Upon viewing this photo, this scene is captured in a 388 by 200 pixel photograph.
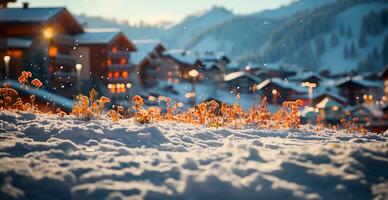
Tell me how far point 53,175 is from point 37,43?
38.8m

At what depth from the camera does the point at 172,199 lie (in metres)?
3.69

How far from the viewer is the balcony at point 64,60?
135ft

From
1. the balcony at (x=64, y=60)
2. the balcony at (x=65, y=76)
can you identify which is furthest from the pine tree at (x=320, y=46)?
the balcony at (x=65, y=76)

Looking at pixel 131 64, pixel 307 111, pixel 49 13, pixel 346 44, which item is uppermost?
pixel 346 44

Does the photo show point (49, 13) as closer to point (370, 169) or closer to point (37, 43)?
point (37, 43)

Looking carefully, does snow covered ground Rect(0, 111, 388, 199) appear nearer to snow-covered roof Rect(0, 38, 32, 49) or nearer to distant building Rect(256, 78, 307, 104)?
snow-covered roof Rect(0, 38, 32, 49)

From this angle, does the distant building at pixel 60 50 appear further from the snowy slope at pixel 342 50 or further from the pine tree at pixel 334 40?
the pine tree at pixel 334 40

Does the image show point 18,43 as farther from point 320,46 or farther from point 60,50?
point 320,46

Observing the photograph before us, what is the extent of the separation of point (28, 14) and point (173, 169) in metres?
39.8

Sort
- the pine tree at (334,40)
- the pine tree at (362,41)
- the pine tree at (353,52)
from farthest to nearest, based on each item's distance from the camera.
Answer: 1. the pine tree at (334,40)
2. the pine tree at (362,41)
3. the pine tree at (353,52)

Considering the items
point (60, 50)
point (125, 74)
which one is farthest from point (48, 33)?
point (125, 74)

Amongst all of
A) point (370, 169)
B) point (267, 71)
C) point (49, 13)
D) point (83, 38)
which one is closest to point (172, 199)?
point (370, 169)

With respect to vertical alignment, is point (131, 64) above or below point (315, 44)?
below

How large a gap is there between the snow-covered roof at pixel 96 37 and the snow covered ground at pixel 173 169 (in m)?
42.2
